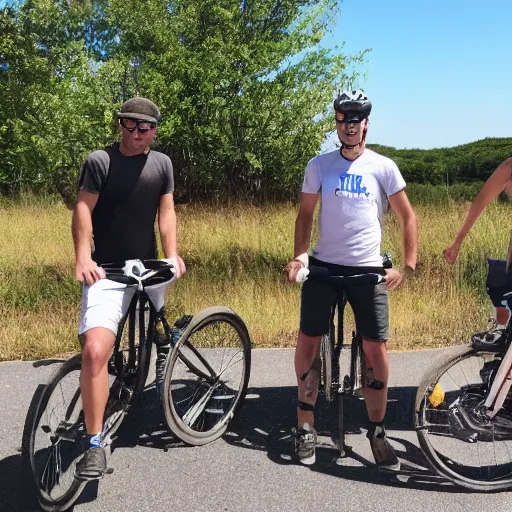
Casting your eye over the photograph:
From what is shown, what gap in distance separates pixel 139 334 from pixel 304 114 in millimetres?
16186

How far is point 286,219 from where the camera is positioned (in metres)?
12.5

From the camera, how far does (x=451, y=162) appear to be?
47281 millimetres

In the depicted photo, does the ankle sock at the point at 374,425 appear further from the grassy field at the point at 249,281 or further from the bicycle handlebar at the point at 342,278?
the grassy field at the point at 249,281

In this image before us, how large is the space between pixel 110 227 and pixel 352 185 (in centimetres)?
123

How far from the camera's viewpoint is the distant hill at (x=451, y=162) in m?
41.7

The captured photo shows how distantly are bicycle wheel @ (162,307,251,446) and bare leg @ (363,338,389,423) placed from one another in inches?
32.5

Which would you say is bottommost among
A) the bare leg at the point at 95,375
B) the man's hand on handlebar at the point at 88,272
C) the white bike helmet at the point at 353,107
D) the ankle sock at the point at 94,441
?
the ankle sock at the point at 94,441

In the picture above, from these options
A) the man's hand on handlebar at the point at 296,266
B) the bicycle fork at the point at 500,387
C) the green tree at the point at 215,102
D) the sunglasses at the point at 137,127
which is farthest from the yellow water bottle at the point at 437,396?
the green tree at the point at 215,102

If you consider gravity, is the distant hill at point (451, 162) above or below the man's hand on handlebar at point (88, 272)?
above

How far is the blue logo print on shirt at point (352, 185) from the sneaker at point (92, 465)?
65.9 inches

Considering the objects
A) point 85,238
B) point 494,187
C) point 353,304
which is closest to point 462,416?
point 353,304

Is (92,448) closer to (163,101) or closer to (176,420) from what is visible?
(176,420)

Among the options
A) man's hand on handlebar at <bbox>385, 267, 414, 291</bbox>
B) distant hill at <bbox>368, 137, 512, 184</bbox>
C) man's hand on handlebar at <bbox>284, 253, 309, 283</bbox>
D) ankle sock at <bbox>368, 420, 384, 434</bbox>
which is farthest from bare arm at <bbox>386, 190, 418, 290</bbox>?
distant hill at <bbox>368, 137, 512, 184</bbox>

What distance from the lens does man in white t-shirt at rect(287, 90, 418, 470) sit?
3168mm
